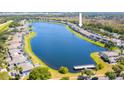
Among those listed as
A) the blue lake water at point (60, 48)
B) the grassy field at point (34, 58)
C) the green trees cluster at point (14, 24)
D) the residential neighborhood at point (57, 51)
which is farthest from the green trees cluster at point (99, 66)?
the green trees cluster at point (14, 24)

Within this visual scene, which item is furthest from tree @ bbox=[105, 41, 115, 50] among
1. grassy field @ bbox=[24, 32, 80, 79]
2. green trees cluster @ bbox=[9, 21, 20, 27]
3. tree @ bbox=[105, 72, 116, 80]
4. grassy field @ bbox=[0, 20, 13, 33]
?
grassy field @ bbox=[0, 20, 13, 33]

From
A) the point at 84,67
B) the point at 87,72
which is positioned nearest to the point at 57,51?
the point at 84,67

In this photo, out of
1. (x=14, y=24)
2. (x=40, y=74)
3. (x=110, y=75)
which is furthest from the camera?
(x=14, y=24)

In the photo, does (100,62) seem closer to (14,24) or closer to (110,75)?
(110,75)

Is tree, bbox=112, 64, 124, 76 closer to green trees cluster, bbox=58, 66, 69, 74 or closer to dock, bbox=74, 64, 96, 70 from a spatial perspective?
dock, bbox=74, 64, 96, 70

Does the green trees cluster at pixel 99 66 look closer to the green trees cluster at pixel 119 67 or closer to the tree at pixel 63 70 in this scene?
the green trees cluster at pixel 119 67

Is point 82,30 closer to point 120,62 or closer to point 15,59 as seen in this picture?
point 120,62
